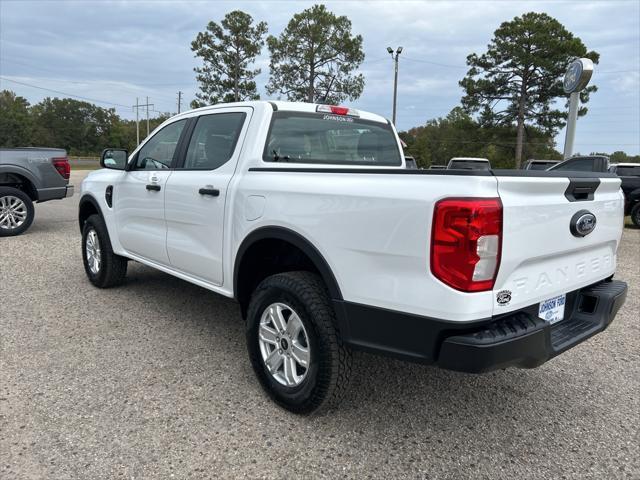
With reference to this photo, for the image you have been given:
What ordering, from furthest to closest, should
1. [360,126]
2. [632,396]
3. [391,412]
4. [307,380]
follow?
[360,126]
[632,396]
[391,412]
[307,380]

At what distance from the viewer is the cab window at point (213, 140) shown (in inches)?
136

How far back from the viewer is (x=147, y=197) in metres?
4.18

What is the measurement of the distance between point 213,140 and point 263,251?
1080 mm

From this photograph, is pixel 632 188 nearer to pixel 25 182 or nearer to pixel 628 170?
pixel 628 170

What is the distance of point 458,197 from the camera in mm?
2020

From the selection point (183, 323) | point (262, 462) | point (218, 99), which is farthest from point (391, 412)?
point (218, 99)

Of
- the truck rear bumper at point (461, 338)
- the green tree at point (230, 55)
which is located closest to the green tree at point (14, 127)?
the green tree at point (230, 55)

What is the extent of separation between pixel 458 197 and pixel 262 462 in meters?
1.57

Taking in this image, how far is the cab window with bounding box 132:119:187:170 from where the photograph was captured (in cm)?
409

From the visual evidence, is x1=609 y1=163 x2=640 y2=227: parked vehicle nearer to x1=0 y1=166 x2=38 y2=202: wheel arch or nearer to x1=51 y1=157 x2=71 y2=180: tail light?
x1=51 y1=157 x2=71 y2=180: tail light

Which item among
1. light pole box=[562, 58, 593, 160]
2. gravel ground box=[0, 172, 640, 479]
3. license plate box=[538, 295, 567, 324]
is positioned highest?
light pole box=[562, 58, 593, 160]

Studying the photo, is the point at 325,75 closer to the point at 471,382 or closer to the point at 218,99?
the point at 218,99

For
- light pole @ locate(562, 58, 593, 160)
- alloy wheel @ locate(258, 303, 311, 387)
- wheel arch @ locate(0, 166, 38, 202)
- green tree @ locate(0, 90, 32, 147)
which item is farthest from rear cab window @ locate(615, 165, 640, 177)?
green tree @ locate(0, 90, 32, 147)

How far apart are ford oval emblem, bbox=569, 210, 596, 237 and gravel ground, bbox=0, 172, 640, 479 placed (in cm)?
113
